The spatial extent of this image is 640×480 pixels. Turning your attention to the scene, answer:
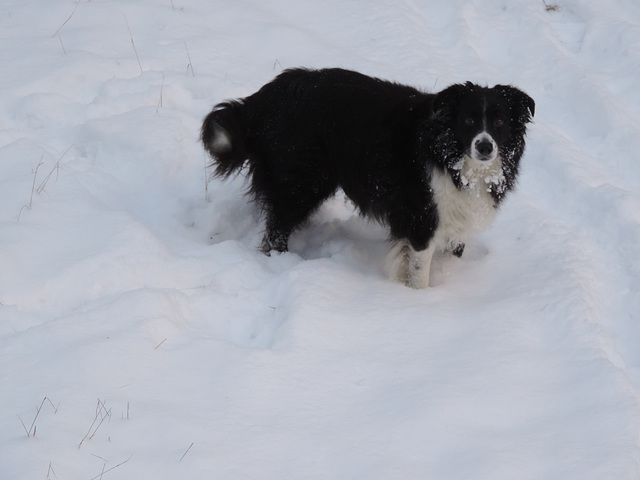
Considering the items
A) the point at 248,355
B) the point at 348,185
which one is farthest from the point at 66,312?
the point at 348,185

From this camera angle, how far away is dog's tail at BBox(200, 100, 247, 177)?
4707mm

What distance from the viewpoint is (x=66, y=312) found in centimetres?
379

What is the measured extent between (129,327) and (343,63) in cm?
404

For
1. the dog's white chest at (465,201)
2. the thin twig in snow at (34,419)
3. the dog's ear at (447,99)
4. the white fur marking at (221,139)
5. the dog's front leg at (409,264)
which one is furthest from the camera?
the white fur marking at (221,139)

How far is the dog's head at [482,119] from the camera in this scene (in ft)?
13.5

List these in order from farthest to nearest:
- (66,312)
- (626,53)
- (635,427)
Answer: (626,53), (66,312), (635,427)

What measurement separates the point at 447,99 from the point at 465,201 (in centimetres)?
64

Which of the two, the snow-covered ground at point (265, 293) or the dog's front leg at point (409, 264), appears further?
the dog's front leg at point (409, 264)

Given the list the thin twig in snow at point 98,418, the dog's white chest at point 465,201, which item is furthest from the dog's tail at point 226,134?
the thin twig in snow at point 98,418

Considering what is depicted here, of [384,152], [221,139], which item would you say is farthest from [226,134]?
[384,152]

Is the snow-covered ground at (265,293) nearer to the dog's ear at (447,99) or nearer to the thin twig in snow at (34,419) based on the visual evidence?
the thin twig in snow at (34,419)

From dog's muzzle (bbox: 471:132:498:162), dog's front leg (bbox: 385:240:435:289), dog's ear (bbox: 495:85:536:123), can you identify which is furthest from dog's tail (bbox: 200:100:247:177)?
dog's ear (bbox: 495:85:536:123)

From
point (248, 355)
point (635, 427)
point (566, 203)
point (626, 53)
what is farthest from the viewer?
point (626, 53)

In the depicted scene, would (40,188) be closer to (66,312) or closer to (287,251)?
(66,312)
